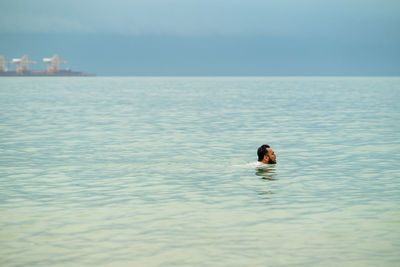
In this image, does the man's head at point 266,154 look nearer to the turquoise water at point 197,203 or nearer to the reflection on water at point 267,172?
the reflection on water at point 267,172

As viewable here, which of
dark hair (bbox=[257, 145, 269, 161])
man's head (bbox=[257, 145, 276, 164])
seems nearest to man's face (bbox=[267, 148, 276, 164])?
man's head (bbox=[257, 145, 276, 164])

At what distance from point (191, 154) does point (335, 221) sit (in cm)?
1349

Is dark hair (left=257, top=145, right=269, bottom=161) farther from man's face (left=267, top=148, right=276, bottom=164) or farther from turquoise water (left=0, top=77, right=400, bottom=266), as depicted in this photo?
turquoise water (left=0, top=77, right=400, bottom=266)

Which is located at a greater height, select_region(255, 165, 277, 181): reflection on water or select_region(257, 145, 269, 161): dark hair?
select_region(257, 145, 269, 161): dark hair

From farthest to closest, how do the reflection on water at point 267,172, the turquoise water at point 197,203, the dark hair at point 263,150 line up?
the dark hair at point 263,150, the reflection on water at point 267,172, the turquoise water at point 197,203

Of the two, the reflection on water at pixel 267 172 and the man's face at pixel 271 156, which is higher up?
the man's face at pixel 271 156

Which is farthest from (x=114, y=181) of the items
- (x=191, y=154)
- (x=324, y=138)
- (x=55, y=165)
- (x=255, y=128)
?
(x=255, y=128)

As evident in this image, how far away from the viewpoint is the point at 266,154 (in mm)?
22359

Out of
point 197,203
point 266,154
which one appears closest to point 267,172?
point 266,154

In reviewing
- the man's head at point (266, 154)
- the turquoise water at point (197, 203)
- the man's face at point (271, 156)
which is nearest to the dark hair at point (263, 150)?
the man's head at point (266, 154)

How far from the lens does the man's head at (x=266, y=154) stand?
22.2 m

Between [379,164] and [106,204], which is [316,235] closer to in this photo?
[106,204]

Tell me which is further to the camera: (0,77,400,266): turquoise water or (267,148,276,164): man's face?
(267,148,276,164): man's face

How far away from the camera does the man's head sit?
72.9 feet
